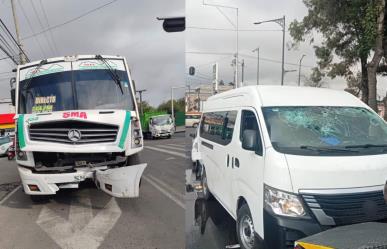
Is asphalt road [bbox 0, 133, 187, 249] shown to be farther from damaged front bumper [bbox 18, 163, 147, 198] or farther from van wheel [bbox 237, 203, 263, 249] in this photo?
van wheel [bbox 237, 203, 263, 249]

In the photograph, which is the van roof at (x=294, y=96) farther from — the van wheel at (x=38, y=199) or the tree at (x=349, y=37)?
the van wheel at (x=38, y=199)

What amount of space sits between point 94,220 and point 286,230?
3.23m

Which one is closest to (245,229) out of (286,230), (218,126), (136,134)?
(286,230)

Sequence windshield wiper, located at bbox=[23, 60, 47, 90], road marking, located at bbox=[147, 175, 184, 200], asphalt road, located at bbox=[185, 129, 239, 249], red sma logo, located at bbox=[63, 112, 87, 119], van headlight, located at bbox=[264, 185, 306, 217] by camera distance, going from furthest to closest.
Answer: road marking, located at bbox=[147, 175, 184, 200] → windshield wiper, located at bbox=[23, 60, 47, 90] → red sma logo, located at bbox=[63, 112, 87, 119] → asphalt road, located at bbox=[185, 129, 239, 249] → van headlight, located at bbox=[264, 185, 306, 217]

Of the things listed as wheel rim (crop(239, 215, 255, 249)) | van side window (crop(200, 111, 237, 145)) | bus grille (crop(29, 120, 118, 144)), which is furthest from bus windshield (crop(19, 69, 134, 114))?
wheel rim (crop(239, 215, 255, 249))

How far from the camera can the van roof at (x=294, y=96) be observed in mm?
3172

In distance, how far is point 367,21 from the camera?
3.33m

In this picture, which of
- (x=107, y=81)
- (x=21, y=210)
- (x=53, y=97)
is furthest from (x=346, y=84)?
(x=21, y=210)

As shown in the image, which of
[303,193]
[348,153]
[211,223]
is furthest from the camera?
[211,223]

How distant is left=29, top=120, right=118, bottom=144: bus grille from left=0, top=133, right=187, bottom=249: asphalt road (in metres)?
1.03

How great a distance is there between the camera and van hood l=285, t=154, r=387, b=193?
240 cm

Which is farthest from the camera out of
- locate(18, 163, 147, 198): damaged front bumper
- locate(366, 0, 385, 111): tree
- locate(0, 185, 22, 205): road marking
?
locate(0, 185, 22, 205): road marking

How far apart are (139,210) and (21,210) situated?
1891 mm

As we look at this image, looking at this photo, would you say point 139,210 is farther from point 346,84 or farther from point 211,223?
point 346,84
